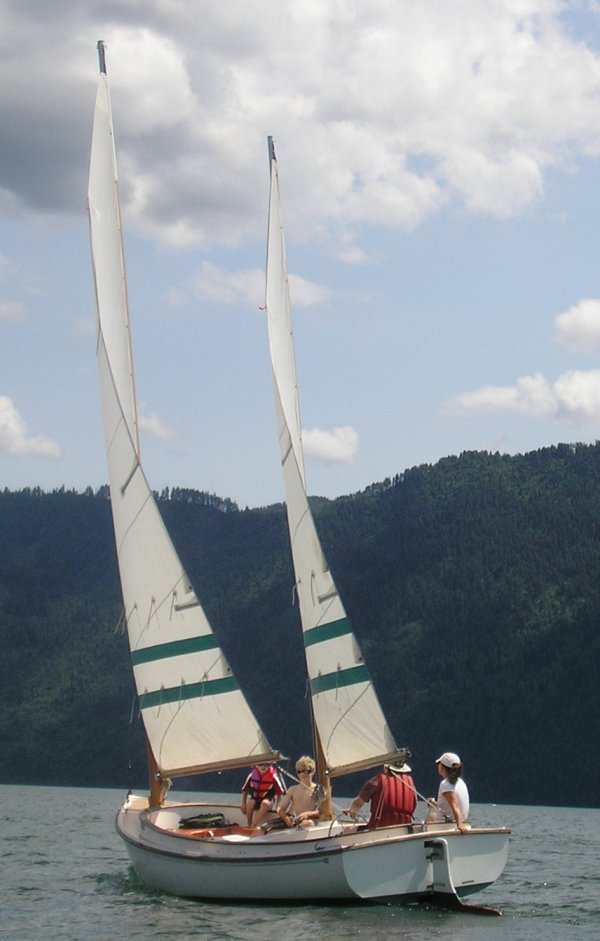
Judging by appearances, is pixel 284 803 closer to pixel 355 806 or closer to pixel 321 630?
pixel 355 806

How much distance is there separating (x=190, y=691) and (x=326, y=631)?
8.89 feet

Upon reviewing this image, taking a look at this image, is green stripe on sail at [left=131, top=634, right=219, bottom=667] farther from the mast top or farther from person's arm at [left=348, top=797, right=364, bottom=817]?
the mast top

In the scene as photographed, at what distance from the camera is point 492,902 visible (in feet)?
81.7

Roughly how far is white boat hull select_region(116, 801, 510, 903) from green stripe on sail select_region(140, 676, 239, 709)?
11.0 feet

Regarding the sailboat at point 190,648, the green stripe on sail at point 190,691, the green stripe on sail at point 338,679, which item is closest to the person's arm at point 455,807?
the sailboat at point 190,648

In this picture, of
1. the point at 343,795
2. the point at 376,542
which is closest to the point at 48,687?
the point at 376,542

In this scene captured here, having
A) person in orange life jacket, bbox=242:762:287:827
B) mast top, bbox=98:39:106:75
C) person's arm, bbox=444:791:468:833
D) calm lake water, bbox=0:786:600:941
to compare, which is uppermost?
mast top, bbox=98:39:106:75

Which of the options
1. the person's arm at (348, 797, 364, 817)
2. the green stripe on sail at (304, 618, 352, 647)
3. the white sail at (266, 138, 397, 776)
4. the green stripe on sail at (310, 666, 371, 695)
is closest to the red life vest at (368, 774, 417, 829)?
the person's arm at (348, 797, 364, 817)

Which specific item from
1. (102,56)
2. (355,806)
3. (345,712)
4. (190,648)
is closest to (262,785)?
(345,712)

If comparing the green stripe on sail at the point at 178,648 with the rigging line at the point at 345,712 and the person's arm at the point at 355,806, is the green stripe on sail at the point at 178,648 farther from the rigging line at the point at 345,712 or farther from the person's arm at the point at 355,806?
the person's arm at the point at 355,806

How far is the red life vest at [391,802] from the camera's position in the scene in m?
21.7

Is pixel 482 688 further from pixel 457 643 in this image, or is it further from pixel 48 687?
pixel 48 687

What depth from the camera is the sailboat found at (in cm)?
2453

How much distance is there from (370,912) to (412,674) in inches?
5117
